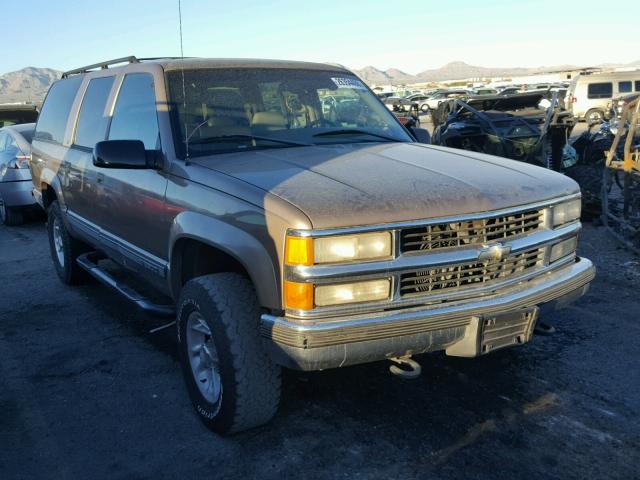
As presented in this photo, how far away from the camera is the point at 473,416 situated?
11.2ft

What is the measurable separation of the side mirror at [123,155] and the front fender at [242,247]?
496 mm

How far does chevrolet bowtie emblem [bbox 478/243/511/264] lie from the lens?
9.77ft

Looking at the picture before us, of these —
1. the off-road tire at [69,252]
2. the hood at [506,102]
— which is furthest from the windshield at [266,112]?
the hood at [506,102]

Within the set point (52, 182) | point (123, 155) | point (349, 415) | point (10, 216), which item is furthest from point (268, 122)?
point (10, 216)

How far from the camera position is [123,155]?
3627 mm

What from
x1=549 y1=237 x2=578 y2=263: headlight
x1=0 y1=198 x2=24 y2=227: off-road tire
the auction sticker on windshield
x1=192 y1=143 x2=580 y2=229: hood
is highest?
the auction sticker on windshield

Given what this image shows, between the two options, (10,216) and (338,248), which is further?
(10,216)

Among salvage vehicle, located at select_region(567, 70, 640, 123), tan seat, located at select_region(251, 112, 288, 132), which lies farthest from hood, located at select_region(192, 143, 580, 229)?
salvage vehicle, located at select_region(567, 70, 640, 123)

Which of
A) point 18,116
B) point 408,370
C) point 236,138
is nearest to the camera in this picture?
point 408,370

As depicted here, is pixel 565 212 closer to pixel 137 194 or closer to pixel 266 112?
pixel 266 112

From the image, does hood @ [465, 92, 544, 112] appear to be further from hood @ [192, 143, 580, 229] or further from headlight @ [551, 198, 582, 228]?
headlight @ [551, 198, 582, 228]

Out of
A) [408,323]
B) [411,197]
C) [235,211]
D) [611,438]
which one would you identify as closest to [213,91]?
[235,211]

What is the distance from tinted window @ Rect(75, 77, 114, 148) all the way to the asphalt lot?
1.52 m

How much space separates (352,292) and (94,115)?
3182 millimetres
